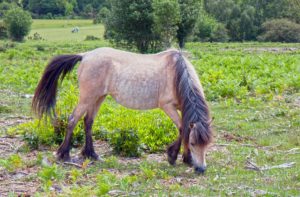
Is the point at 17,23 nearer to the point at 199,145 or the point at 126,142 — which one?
the point at 126,142

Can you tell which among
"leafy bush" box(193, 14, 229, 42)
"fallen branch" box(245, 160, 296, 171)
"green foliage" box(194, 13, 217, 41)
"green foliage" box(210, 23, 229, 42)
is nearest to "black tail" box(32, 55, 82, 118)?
"fallen branch" box(245, 160, 296, 171)

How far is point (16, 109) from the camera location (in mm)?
13312

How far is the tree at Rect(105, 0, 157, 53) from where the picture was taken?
39.3 metres

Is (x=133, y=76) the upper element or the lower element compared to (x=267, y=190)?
upper

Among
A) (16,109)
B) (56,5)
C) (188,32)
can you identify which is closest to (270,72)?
(16,109)

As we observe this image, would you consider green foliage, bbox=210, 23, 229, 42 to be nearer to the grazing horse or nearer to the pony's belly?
the grazing horse

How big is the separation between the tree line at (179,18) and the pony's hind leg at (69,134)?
29018mm

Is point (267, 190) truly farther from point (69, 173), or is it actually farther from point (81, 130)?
point (81, 130)

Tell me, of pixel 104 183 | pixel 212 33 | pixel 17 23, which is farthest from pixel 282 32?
pixel 104 183

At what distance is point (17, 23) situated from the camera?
55125 mm

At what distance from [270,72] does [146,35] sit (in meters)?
21.2

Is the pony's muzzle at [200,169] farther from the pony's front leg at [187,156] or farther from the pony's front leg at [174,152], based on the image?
the pony's front leg at [174,152]

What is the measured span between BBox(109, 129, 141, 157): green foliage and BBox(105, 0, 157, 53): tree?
3020cm

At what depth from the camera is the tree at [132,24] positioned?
129ft
